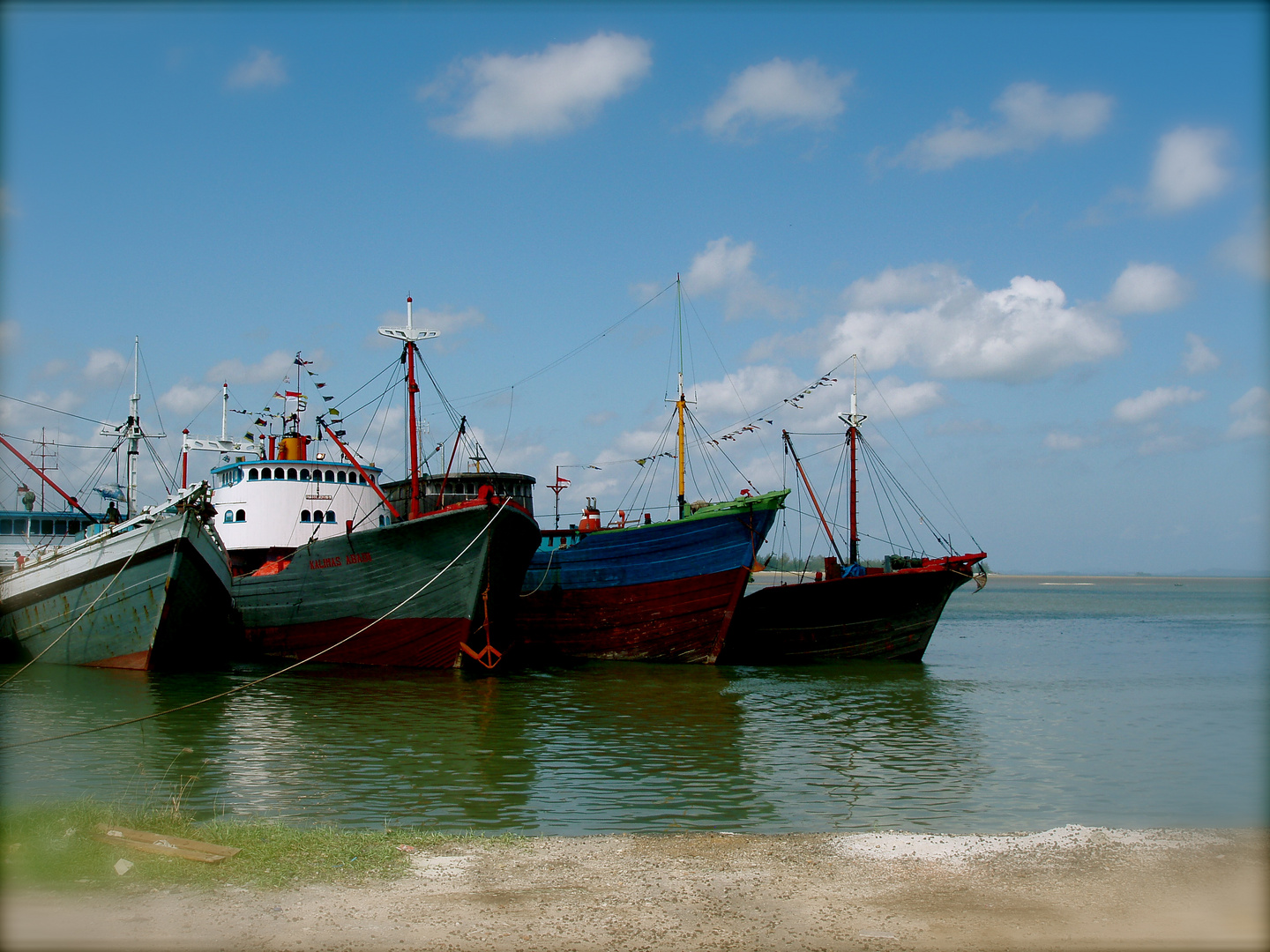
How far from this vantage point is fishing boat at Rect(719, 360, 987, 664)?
27859 millimetres

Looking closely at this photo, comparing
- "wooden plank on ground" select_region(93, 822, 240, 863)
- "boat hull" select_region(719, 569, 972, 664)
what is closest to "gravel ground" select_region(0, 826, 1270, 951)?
"wooden plank on ground" select_region(93, 822, 240, 863)

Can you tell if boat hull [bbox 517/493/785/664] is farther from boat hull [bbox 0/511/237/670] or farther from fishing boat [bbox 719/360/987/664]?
boat hull [bbox 0/511/237/670]

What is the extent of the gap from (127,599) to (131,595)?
0.27 meters

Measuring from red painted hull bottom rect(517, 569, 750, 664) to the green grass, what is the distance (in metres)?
18.0

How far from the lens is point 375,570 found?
2334 cm

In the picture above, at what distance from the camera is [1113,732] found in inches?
638

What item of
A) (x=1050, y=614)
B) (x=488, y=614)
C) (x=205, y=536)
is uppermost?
(x=205, y=536)

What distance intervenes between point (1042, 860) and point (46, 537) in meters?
34.1

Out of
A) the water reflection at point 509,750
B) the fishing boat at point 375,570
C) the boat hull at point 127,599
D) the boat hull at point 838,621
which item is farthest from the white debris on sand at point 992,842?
the boat hull at point 127,599

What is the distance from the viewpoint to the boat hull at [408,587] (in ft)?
73.4

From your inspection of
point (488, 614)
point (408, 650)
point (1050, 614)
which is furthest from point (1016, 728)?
point (1050, 614)

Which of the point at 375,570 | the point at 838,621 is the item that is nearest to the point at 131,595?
the point at 375,570

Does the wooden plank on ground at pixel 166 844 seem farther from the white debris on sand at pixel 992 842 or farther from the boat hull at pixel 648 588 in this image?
the boat hull at pixel 648 588

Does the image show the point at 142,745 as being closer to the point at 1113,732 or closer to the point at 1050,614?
the point at 1113,732
